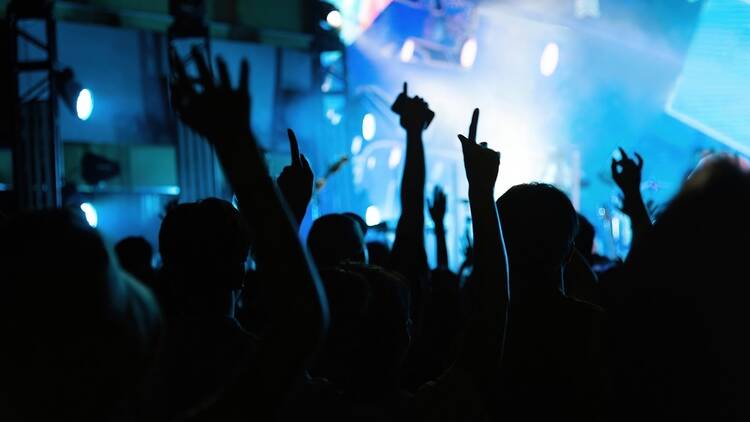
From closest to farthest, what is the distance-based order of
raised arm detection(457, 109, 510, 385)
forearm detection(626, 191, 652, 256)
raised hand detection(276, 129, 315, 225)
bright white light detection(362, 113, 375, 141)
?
1. raised arm detection(457, 109, 510, 385)
2. raised hand detection(276, 129, 315, 225)
3. forearm detection(626, 191, 652, 256)
4. bright white light detection(362, 113, 375, 141)

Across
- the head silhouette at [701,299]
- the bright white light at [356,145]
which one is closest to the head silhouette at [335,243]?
the head silhouette at [701,299]

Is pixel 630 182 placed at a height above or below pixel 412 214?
above

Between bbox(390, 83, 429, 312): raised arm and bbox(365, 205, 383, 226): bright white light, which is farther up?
bbox(390, 83, 429, 312): raised arm

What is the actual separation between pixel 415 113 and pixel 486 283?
87cm

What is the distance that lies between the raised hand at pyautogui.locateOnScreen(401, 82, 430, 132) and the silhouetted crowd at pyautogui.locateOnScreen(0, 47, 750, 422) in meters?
0.46

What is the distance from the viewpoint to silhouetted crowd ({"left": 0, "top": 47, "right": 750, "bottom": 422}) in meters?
0.89

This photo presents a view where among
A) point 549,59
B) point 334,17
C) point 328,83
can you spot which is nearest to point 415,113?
point 334,17

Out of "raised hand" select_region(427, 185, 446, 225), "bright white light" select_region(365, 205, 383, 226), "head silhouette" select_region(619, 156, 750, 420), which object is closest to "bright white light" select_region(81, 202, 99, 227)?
"bright white light" select_region(365, 205, 383, 226)

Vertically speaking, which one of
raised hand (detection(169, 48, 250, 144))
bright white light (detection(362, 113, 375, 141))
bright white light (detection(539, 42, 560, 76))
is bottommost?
raised hand (detection(169, 48, 250, 144))

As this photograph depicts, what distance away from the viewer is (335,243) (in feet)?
7.79

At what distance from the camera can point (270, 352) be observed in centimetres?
112

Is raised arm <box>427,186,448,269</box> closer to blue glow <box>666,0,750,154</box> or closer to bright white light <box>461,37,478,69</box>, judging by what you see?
blue glow <box>666,0,750,154</box>

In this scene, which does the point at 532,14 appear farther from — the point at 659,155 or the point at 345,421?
the point at 345,421

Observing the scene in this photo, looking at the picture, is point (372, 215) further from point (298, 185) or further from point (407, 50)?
A: point (298, 185)
